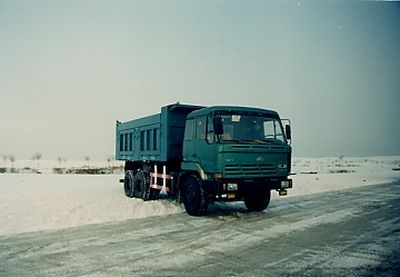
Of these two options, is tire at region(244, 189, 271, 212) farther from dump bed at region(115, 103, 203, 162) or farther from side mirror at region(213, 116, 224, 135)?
side mirror at region(213, 116, 224, 135)

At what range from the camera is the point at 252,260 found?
5.54 meters

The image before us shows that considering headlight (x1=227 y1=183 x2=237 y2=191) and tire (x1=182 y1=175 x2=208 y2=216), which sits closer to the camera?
headlight (x1=227 y1=183 x2=237 y2=191)

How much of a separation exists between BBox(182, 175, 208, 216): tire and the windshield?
1.51 m

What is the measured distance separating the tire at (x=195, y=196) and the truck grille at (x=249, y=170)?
0.99 meters

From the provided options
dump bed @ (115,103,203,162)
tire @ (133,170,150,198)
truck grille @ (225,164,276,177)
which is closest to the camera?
truck grille @ (225,164,276,177)

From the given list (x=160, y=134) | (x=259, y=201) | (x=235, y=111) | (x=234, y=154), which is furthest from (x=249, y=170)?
(x=160, y=134)

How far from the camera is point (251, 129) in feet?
31.1

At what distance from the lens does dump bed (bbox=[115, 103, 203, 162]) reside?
11289mm

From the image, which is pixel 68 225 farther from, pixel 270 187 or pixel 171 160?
pixel 270 187

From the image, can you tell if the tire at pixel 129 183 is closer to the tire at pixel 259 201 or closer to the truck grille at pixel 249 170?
the tire at pixel 259 201

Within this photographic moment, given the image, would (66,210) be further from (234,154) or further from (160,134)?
(234,154)

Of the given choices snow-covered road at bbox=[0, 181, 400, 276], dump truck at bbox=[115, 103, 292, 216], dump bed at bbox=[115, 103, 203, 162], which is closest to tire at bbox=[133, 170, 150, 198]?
dump bed at bbox=[115, 103, 203, 162]

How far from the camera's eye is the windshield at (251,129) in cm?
915

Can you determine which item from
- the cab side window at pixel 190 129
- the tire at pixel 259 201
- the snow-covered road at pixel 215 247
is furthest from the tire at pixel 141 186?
the tire at pixel 259 201
